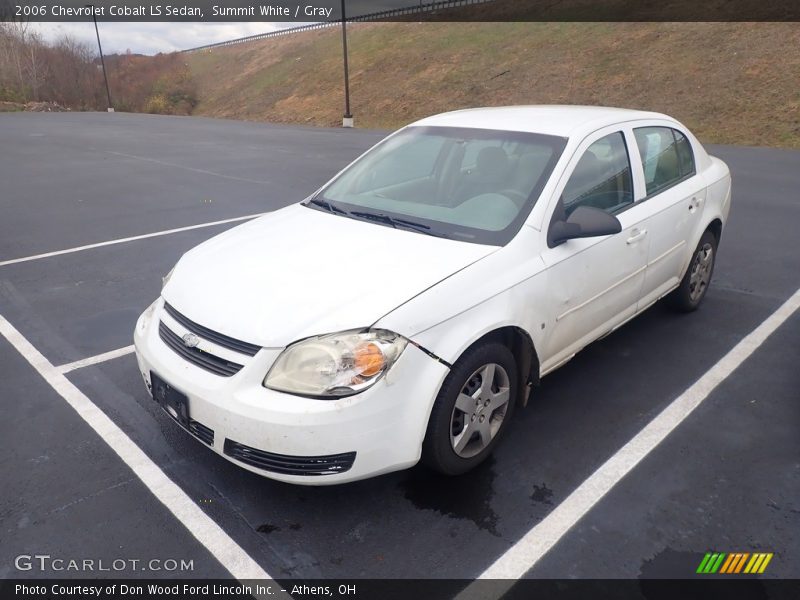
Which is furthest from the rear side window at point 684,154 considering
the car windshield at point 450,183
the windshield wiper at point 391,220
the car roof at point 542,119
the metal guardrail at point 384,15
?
the metal guardrail at point 384,15

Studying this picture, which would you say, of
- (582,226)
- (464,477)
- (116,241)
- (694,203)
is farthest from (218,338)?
(116,241)

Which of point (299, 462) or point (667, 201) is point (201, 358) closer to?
point (299, 462)

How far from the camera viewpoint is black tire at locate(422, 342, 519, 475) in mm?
2787

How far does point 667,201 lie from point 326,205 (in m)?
2.34

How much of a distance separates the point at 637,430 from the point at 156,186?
979 cm

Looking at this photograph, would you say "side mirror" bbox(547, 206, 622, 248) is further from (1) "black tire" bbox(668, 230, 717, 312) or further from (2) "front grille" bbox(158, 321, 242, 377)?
(1) "black tire" bbox(668, 230, 717, 312)

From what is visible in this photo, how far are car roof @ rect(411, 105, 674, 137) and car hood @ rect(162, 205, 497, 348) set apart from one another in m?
1.10

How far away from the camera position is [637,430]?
11.5 ft

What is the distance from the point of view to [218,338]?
2.75 m

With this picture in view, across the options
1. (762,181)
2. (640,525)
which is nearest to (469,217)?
(640,525)

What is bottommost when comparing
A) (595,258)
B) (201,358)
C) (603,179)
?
(201,358)

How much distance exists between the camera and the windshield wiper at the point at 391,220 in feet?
11.1

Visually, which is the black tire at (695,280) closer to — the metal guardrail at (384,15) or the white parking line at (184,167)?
the white parking line at (184,167)

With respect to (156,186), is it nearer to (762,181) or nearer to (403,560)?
(403,560)
